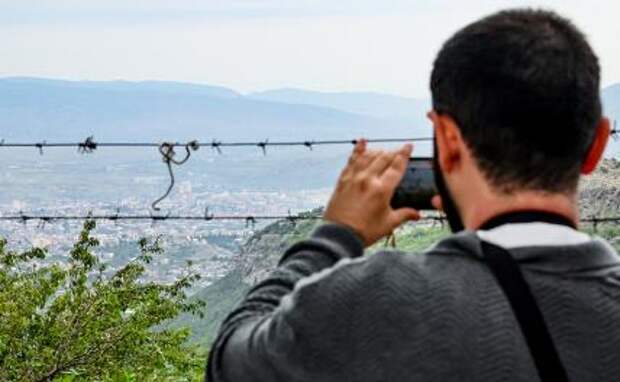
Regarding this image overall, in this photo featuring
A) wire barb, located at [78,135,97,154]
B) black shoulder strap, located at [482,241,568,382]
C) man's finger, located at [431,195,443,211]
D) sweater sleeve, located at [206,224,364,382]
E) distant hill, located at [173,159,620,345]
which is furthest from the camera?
distant hill, located at [173,159,620,345]

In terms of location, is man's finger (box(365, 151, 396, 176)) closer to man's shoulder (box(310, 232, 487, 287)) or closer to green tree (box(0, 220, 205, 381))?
man's shoulder (box(310, 232, 487, 287))

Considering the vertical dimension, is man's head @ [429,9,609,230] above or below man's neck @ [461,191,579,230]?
above

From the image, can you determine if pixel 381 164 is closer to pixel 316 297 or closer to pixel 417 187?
pixel 417 187

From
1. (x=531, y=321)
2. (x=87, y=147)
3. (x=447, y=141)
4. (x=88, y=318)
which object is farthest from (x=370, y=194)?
(x=88, y=318)

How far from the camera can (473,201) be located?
7.62 feet

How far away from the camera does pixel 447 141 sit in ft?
7.66

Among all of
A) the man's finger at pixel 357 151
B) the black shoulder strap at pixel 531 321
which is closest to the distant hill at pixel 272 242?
the man's finger at pixel 357 151

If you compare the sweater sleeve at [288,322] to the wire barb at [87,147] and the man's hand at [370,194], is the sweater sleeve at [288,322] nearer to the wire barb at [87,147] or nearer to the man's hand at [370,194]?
the man's hand at [370,194]

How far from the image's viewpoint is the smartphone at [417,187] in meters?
2.46

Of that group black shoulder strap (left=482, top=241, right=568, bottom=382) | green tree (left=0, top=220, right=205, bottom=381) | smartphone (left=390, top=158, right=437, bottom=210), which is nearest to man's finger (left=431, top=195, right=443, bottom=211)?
smartphone (left=390, top=158, right=437, bottom=210)

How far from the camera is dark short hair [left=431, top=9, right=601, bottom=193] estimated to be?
88.8 inches

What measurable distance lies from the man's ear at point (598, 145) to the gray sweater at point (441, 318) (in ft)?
0.43

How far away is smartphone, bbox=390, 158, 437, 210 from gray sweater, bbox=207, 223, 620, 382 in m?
0.16

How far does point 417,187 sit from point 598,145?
1.04ft
